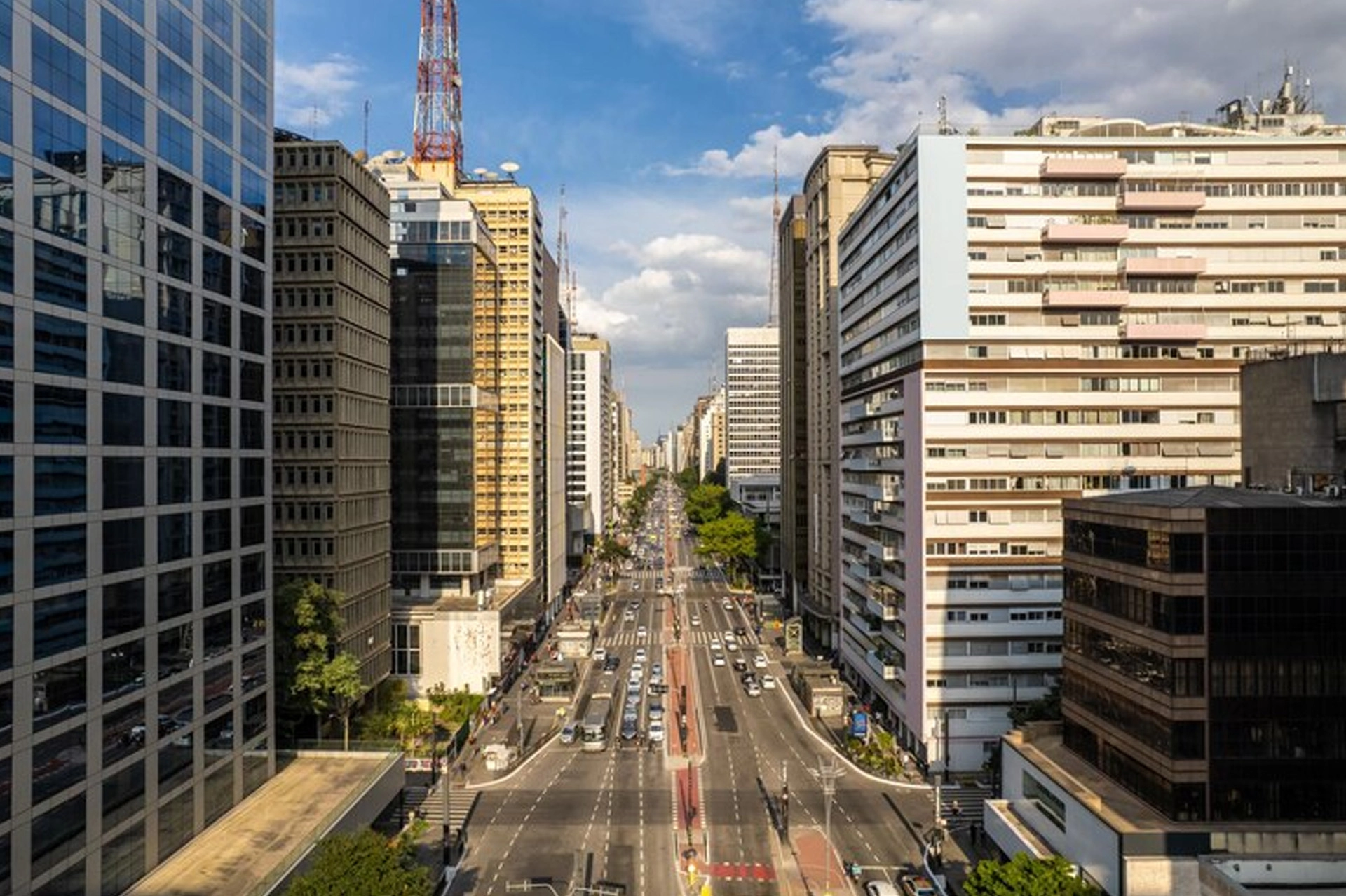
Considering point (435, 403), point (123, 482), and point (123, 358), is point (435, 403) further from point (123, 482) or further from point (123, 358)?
point (123, 482)

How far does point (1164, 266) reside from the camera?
75.6 metres

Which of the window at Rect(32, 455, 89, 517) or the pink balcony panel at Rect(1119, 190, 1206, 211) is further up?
the pink balcony panel at Rect(1119, 190, 1206, 211)

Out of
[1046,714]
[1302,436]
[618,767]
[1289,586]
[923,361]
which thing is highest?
[923,361]

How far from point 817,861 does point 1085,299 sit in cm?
4772

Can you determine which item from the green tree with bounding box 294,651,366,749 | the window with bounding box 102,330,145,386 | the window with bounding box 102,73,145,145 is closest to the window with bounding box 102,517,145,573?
the window with bounding box 102,330,145,386

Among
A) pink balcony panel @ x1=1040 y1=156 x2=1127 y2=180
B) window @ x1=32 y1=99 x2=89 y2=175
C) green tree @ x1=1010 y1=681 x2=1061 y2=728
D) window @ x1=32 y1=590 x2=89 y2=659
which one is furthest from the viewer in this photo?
pink balcony panel @ x1=1040 y1=156 x2=1127 y2=180

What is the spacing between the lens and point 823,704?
311 ft

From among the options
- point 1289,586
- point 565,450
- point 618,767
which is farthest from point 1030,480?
point 565,450

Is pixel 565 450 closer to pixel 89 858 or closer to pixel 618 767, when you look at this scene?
pixel 618 767

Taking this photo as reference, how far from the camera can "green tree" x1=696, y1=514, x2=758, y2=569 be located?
182m

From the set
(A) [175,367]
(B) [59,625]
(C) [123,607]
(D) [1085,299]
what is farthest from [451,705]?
(D) [1085,299]

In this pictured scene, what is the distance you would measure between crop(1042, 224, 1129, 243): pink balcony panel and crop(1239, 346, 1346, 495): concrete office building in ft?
48.4

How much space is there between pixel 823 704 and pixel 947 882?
125 ft

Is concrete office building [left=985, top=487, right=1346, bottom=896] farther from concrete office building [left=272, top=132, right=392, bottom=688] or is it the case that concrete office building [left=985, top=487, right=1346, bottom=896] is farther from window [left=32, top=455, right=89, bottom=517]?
→ concrete office building [left=272, top=132, right=392, bottom=688]
